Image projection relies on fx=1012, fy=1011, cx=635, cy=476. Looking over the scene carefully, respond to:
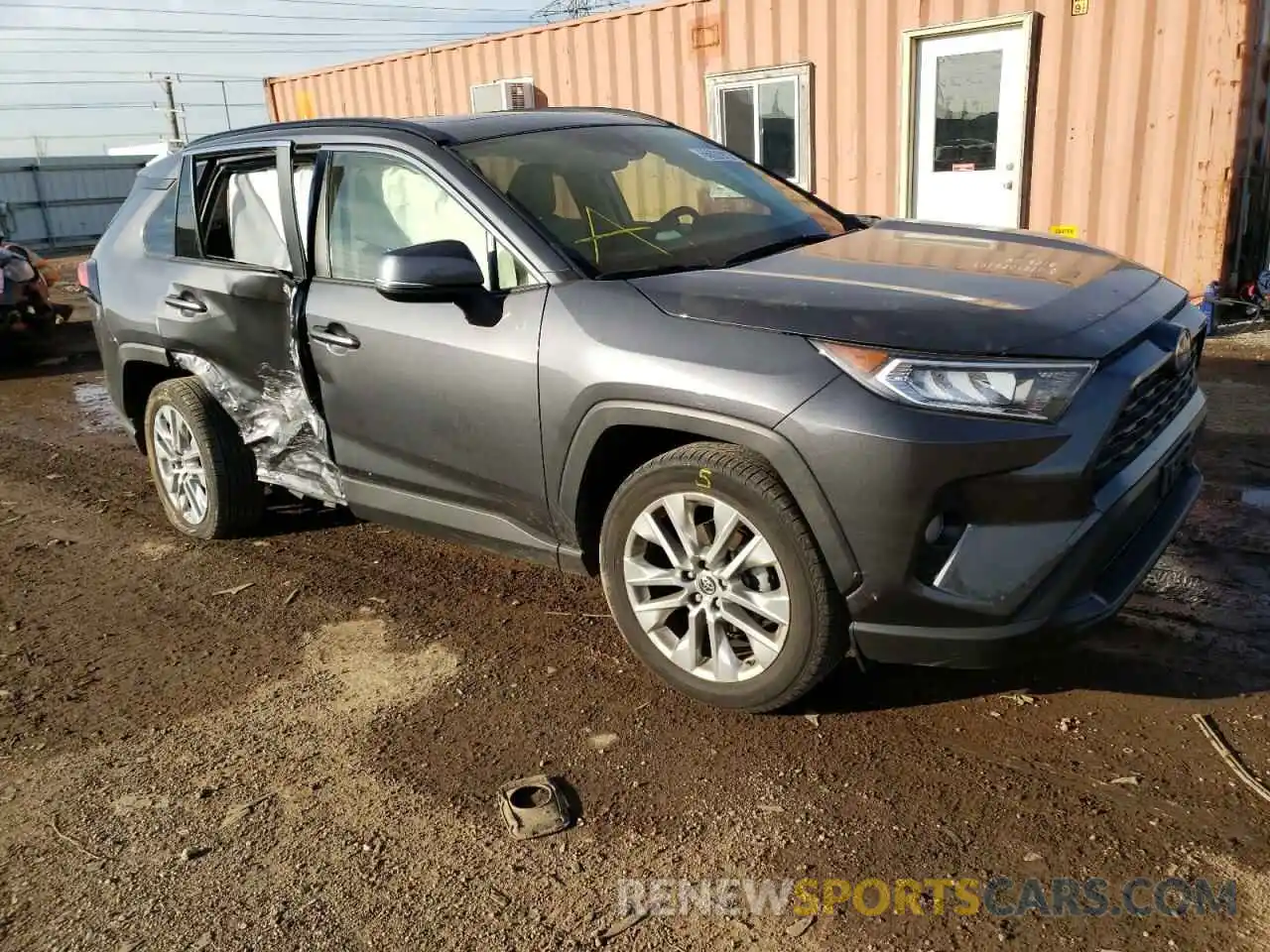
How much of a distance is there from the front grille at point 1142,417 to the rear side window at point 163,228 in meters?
3.94

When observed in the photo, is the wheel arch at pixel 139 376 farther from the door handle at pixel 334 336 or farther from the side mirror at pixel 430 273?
the side mirror at pixel 430 273

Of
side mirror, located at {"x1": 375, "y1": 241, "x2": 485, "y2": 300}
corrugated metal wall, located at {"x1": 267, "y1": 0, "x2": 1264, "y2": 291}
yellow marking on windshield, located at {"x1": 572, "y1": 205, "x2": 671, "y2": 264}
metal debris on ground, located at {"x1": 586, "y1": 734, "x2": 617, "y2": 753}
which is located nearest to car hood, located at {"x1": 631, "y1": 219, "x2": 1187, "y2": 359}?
yellow marking on windshield, located at {"x1": 572, "y1": 205, "x2": 671, "y2": 264}

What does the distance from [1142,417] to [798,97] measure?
771 centimetres

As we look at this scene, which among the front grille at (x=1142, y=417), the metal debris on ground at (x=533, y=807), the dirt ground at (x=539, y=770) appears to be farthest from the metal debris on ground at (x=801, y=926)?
the front grille at (x=1142, y=417)

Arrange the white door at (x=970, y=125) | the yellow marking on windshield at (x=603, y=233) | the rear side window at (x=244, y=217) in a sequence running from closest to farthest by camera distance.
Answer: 1. the yellow marking on windshield at (x=603, y=233)
2. the rear side window at (x=244, y=217)
3. the white door at (x=970, y=125)

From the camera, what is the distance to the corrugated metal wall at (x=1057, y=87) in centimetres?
752

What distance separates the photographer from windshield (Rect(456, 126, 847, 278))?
3312mm

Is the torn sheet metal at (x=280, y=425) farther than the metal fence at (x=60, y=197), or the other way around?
the metal fence at (x=60, y=197)

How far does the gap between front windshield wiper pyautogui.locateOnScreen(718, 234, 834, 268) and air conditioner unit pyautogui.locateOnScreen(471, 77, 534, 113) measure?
8.56m

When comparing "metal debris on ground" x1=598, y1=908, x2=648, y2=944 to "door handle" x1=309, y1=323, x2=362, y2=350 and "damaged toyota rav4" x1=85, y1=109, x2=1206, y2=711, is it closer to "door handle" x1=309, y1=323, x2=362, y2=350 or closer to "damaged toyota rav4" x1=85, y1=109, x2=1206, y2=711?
"damaged toyota rav4" x1=85, y1=109, x2=1206, y2=711

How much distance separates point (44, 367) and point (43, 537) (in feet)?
19.5

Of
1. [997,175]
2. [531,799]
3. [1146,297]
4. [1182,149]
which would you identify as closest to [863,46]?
[997,175]

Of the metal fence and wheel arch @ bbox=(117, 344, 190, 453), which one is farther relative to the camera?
the metal fence

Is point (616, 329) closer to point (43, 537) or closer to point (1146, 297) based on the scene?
point (1146, 297)
